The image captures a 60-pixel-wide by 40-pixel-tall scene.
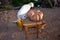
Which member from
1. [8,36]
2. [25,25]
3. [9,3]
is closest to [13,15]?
[9,3]

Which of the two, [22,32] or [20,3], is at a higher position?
[20,3]

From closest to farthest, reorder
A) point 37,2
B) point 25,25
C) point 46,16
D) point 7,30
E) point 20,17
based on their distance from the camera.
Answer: point 25,25 < point 20,17 < point 7,30 < point 46,16 < point 37,2

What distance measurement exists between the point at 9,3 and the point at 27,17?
262 centimetres

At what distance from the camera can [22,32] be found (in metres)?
4.41

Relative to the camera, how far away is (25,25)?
3.50 meters

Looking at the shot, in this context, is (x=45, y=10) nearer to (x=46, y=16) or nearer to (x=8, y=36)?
(x=46, y=16)

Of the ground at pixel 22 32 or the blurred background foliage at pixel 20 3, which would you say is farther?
the blurred background foliage at pixel 20 3

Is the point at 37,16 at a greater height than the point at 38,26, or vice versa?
the point at 37,16

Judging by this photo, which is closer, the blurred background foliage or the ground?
the ground

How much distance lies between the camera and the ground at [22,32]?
4.19 meters

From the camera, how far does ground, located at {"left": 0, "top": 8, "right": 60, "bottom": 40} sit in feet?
13.7

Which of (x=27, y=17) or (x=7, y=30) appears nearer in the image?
(x=27, y=17)

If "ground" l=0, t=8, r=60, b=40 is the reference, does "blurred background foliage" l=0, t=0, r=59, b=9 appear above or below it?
above

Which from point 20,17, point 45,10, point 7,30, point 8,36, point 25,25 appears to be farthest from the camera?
point 45,10
